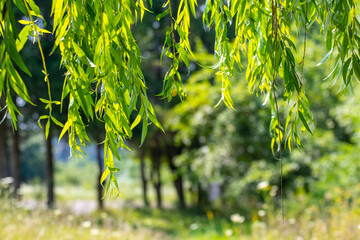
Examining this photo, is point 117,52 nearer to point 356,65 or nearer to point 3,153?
point 356,65

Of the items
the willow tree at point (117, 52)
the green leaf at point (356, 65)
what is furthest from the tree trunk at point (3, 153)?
the green leaf at point (356, 65)

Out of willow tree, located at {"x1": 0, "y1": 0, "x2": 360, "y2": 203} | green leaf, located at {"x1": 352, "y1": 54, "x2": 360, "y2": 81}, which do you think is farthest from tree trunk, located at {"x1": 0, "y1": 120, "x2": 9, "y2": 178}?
green leaf, located at {"x1": 352, "y1": 54, "x2": 360, "y2": 81}

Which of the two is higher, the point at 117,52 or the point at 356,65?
the point at 117,52

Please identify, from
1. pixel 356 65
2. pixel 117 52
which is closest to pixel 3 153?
pixel 117 52

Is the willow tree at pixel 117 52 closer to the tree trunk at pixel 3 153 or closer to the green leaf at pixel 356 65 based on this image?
the green leaf at pixel 356 65

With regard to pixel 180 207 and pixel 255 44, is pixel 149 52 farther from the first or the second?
pixel 255 44

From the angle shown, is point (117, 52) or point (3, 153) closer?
point (117, 52)

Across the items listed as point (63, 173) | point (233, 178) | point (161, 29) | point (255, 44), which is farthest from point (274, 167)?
point (63, 173)

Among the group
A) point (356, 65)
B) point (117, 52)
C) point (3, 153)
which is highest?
point (117, 52)

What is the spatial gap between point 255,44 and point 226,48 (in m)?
0.17

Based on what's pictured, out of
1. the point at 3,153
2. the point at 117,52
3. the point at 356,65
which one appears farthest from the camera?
the point at 3,153

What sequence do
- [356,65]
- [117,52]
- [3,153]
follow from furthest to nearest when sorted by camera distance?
[3,153] < [356,65] < [117,52]

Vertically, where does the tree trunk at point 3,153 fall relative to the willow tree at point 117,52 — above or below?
below

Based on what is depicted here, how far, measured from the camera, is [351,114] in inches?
284
